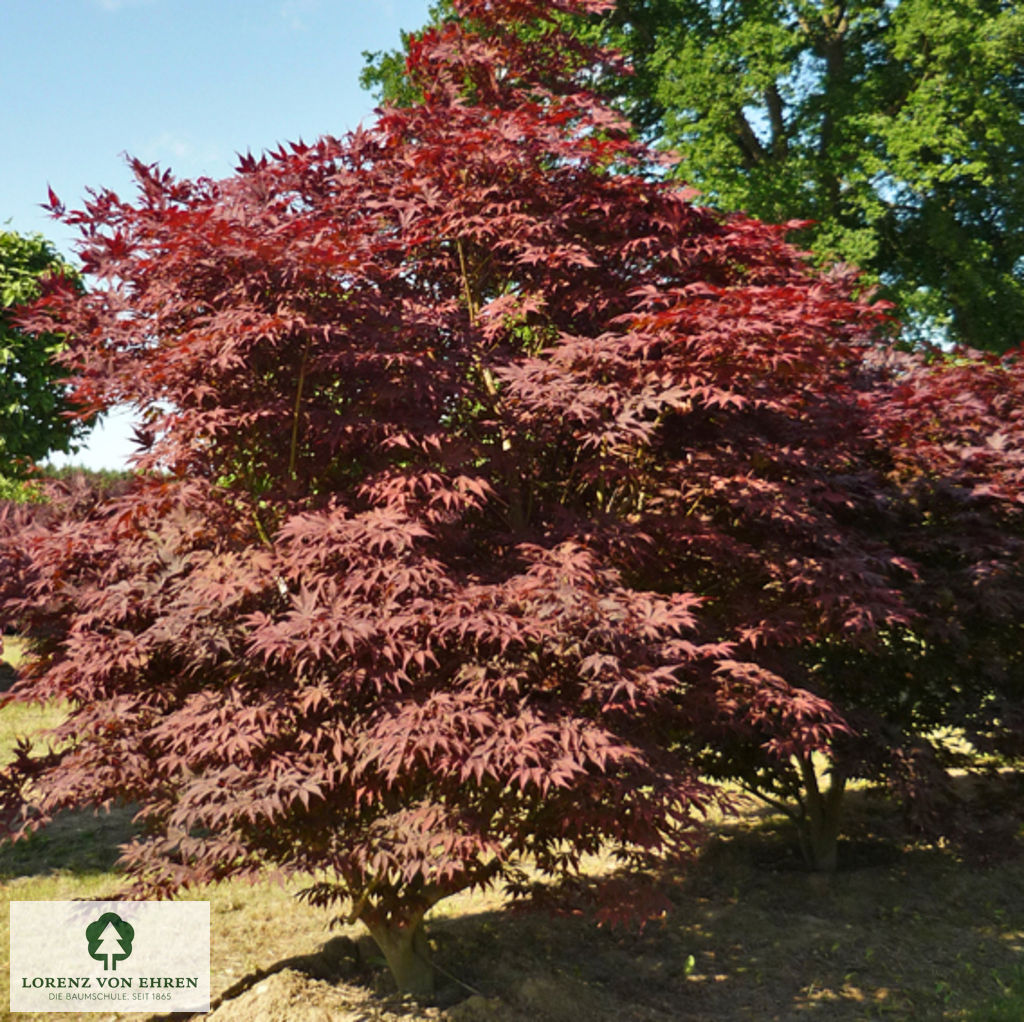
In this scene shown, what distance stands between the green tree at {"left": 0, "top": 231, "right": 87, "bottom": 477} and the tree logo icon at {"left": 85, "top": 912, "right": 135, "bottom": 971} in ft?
22.0

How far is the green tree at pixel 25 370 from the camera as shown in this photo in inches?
410

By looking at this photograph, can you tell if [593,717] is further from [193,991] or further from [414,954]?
[193,991]

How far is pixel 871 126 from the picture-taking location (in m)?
14.8

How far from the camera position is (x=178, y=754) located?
3867 millimetres

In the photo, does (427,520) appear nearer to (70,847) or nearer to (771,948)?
(771,948)

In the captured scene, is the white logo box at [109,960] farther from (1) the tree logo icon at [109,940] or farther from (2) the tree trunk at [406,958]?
(2) the tree trunk at [406,958]

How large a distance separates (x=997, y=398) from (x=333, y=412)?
4719mm

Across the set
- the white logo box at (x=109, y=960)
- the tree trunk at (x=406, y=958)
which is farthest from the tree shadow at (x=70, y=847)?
the tree trunk at (x=406, y=958)

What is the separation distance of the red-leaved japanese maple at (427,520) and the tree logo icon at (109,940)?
111cm

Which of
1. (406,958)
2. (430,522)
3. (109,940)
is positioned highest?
(430,522)

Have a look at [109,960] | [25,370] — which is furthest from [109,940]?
[25,370]

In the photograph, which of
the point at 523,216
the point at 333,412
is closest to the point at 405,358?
the point at 333,412

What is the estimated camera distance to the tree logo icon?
198 inches

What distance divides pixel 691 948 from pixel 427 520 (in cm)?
365
